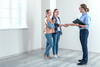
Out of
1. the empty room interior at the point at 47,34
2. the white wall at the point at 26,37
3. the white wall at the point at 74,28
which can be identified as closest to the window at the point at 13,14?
the empty room interior at the point at 47,34

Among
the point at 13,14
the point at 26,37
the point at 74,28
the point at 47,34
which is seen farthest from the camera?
the point at 74,28

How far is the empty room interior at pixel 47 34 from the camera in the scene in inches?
209

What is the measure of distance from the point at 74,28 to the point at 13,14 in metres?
2.32

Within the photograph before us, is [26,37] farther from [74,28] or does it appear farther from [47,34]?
[74,28]

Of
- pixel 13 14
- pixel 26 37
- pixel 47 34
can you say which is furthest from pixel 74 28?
pixel 13 14

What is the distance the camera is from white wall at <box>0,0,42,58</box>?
602 centimetres

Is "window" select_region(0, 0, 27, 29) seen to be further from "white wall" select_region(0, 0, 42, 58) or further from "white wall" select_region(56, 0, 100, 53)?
"white wall" select_region(56, 0, 100, 53)

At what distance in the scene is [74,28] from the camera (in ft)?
24.5

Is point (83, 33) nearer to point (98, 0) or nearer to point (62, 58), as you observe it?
point (62, 58)

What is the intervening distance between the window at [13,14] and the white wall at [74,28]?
1561 millimetres

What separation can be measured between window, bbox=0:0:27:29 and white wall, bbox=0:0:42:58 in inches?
7.0

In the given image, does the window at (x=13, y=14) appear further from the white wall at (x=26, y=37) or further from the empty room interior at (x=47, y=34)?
the white wall at (x=26, y=37)

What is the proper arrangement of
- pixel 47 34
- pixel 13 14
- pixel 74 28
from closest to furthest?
pixel 47 34 → pixel 13 14 → pixel 74 28

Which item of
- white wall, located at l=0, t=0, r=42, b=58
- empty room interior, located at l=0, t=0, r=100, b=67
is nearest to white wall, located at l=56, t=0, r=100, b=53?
empty room interior, located at l=0, t=0, r=100, b=67
